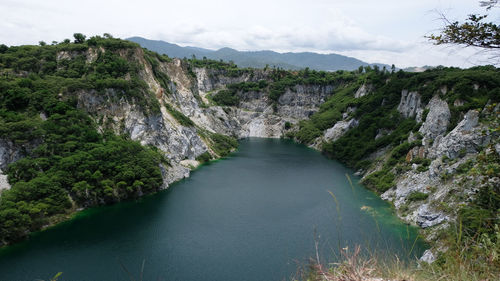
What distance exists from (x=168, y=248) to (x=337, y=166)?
41.5 metres

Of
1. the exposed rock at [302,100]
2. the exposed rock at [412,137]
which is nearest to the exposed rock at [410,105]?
the exposed rock at [412,137]

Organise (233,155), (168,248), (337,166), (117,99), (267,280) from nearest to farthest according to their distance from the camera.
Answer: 1. (267,280)
2. (168,248)
3. (117,99)
4. (337,166)
5. (233,155)

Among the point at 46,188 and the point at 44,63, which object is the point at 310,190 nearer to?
the point at 46,188

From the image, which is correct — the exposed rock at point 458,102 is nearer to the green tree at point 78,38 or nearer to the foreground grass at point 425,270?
the foreground grass at point 425,270

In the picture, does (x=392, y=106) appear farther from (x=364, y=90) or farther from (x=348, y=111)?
(x=364, y=90)

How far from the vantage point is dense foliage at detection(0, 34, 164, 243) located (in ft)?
107

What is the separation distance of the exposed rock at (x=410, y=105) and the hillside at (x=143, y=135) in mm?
215

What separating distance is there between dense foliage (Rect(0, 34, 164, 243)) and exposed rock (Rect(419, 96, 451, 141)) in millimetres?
36780

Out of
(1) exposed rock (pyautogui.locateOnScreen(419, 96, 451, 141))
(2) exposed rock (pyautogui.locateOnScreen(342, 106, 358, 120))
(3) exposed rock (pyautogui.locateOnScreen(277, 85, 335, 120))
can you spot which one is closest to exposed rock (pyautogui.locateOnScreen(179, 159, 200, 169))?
(1) exposed rock (pyautogui.locateOnScreen(419, 96, 451, 141))

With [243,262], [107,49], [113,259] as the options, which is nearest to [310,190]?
[243,262]

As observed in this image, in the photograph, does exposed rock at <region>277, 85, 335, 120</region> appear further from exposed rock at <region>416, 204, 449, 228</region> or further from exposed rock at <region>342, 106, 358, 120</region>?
exposed rock at <region>416, 204, 449, 228</region>

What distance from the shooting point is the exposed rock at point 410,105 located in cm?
5389

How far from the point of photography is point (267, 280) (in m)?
23.7

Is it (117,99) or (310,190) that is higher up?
(117,99)
